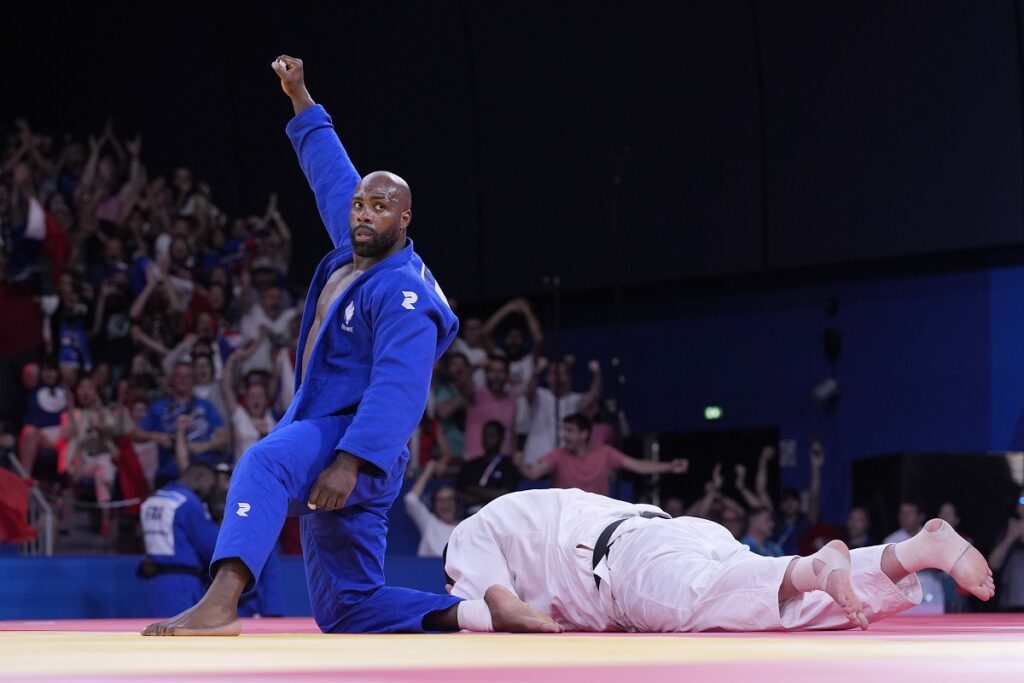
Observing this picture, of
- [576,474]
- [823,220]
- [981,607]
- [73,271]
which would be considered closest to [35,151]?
[73,271]

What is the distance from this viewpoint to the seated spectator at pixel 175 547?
26.1 ft

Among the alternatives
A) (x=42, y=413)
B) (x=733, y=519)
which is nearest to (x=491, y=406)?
(x=733, y=519)

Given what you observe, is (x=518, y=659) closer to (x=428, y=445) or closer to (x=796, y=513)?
(x=428, y=445)

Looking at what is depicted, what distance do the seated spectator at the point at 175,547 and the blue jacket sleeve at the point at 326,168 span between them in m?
3.34

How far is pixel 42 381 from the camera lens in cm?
995

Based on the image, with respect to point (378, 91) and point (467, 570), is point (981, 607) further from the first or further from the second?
point (378, 91)

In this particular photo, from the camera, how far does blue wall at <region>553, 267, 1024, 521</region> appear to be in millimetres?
11391

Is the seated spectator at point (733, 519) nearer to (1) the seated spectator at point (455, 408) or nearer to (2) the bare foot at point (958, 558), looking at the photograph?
(1) the seated spectator at point (455, 408)

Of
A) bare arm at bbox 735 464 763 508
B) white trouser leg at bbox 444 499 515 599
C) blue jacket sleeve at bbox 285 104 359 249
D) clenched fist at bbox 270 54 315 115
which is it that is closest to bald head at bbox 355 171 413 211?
blue jacket sleeve at bbox 285 104 359 249

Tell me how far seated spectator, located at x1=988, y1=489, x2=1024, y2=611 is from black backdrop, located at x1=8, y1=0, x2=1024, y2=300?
266cm

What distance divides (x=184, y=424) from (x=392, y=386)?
5.58m

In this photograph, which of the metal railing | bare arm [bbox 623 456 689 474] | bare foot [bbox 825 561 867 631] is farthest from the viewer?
bare arm [bbox 623 456 689 474]

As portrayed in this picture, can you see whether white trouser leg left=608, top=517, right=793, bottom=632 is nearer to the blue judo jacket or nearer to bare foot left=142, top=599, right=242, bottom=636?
the blue judo jacket

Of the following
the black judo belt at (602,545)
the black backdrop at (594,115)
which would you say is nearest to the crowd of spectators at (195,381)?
the black backdrop at (594,115)
